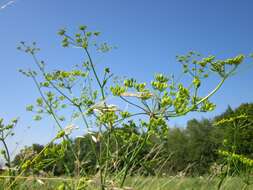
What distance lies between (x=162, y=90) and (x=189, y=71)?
0.74 m

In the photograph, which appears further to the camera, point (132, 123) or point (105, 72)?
point (105, 72)

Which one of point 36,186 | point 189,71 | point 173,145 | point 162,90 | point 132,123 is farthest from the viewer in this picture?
point 173,145

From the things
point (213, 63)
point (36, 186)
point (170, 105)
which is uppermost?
point (213, 63)

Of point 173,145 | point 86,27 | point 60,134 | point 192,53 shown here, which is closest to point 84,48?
point 86,27

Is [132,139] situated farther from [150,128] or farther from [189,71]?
[189,71]

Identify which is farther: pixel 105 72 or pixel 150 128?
pixel 105 72

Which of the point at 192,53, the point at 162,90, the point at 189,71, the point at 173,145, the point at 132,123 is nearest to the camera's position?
the point at 162,90

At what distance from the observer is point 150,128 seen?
2.59 metres

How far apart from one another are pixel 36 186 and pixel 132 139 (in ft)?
6.13

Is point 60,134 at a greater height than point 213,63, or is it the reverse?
point 213,63

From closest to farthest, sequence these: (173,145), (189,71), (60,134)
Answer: (60,134)
(189,71)
(173,145)

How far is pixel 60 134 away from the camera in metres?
1.42

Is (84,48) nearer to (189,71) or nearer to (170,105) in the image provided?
(189,71)

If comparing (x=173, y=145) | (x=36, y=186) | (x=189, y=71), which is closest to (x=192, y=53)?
(x=189, y=71)
